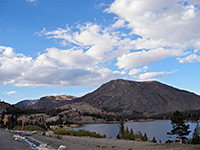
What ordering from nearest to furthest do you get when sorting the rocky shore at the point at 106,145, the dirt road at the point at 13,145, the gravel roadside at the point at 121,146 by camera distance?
the gravel roadside at the point at 121,146
the rocky shore at the point at 106,145
the dirt road at the point at 13,145

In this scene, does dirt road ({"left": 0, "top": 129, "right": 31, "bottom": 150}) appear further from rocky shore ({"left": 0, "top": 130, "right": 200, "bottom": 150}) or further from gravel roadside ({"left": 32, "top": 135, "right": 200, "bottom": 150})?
gravel roadside ({"left": 32, "top": 135, "right": 200, "bottom": 150})

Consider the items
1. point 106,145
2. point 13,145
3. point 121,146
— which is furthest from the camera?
point 106,145

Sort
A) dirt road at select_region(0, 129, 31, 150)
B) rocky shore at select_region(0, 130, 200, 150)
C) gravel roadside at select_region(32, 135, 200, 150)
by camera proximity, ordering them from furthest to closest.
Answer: dirt road at select_region(0, 129, 31, 150) < rocky shore at select_region(0, 130, 200, 150) < gravel roadside at select_region(32, 135, 200, 150)

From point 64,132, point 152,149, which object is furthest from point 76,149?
point 64,132

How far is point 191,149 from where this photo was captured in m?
13.4

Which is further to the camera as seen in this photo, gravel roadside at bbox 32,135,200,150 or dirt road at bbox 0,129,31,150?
dirt road at bbox 0,129,31,150

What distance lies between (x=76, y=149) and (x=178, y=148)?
7468 millimetres

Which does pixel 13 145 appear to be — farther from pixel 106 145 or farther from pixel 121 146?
pixel 121 146

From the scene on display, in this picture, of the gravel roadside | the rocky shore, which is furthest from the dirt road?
the gravel roadside

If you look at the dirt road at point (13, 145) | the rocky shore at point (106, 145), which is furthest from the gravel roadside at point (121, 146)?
the dirt road at point (13, 145)

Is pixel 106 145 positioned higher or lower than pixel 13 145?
lower

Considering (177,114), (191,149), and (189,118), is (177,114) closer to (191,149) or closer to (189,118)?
(191,149)

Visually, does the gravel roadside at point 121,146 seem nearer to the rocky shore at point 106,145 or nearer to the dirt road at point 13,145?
the rocky shore at point 106,145

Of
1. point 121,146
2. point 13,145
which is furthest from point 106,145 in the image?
point 13,145
